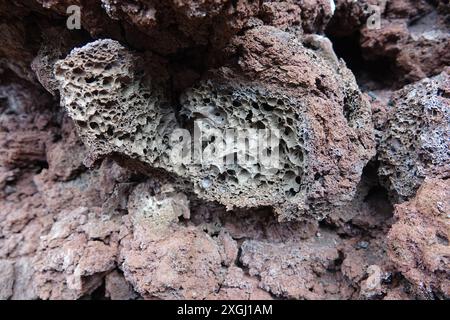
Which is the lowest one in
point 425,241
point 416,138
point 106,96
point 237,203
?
point 425,241

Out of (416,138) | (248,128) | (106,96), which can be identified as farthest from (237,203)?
(416,138)

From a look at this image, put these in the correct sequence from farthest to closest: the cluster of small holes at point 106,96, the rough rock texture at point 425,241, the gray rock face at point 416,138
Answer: the gray rock face at point 416,138 → the cluster of small holes at point 106,96 → the rough rock texture at point 425,241

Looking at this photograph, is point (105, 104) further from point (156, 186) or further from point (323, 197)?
point (323, 197)

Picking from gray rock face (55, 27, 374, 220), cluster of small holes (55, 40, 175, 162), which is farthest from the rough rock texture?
cluster of small holes (55, 40, 175, 162)

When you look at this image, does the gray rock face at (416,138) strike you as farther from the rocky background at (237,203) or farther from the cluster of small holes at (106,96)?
the cluster of small holes at (106,96)

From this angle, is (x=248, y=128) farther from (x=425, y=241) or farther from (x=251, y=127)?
(x=425, y=241)

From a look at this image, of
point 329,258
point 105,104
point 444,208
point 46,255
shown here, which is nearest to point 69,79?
point 105,104

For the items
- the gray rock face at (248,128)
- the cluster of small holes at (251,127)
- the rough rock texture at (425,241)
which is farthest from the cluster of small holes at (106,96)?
the rough rock texture at (425,241)
